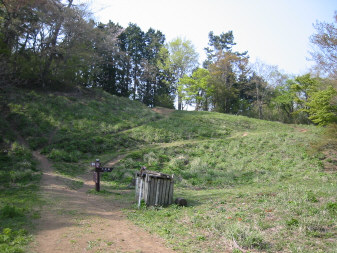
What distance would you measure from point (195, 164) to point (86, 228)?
43.2ft

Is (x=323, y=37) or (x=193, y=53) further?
(x=193, y=53)

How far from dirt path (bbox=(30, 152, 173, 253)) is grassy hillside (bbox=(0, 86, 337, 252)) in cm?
49

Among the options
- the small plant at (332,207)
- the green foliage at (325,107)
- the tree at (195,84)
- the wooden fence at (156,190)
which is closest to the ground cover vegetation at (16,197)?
the wooden fence at (156,190)

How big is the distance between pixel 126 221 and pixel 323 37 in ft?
64.5

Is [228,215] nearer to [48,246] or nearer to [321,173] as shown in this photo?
[48,246]

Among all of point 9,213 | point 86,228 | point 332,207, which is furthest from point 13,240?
point 332,207

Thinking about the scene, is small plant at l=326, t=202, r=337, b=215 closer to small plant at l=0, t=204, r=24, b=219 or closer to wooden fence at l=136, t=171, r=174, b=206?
wooden fence at l=136, t=171, r=174, b=206

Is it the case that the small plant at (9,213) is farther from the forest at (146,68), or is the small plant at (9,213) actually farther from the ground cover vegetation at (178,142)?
the forest at (146,68)

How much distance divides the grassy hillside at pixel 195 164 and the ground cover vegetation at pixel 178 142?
0.06m

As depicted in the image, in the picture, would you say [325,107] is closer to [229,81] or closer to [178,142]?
[178,142]

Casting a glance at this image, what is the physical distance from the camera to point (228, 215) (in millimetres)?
7484

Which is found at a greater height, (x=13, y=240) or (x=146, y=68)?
(x=146, y=68)

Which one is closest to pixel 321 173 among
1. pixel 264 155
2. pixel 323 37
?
pixel 264 155

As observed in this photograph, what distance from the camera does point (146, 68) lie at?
1991 inches
